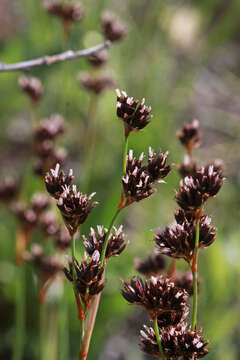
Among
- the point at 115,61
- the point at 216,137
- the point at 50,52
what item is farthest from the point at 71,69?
the point at 216,137

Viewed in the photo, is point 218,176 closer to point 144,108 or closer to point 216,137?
point 144,108

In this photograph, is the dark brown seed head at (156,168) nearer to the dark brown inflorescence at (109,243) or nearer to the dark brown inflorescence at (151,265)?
the dark brown inflorescence at (109,243)

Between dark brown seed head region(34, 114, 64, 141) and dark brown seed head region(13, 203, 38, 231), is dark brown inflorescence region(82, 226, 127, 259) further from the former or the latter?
dark brown seed head region(34, 114, 64, 141)

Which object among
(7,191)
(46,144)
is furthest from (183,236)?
(7,191)

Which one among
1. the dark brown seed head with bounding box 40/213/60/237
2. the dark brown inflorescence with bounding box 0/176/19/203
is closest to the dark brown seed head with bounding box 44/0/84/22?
the dark brown inflorescence with bounding box 0/176/19/203

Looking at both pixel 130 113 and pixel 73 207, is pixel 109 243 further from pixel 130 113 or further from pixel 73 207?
pixel 130 113

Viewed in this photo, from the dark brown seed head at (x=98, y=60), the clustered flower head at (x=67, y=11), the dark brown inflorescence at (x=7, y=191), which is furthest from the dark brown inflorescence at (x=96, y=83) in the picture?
the dark brown inflorescence at (x=7, y=191)
